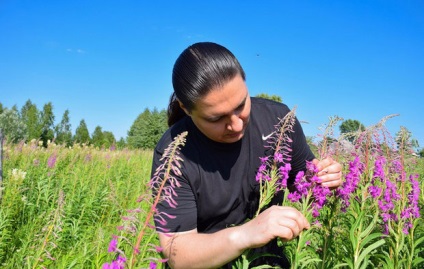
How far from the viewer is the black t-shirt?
2.38m

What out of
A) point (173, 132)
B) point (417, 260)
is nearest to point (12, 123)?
point (173, 132)

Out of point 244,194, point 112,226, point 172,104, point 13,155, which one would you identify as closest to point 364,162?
point 244,194

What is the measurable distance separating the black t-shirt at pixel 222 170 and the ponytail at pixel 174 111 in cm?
19

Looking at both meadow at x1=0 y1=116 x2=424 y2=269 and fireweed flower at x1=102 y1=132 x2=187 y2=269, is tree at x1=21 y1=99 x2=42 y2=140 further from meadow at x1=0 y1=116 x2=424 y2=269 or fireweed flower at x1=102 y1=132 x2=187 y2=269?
fireweed flower at x1=102 y1=132 x2=187 y2=269

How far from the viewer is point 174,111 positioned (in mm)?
2840

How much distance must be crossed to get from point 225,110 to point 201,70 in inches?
12.0

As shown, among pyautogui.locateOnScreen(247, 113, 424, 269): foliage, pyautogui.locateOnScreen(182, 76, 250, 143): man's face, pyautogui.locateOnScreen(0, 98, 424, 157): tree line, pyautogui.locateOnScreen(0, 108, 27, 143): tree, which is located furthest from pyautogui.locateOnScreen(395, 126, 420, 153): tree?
pyautogui.locateOnScreen(0, 108, 27, 143): tree

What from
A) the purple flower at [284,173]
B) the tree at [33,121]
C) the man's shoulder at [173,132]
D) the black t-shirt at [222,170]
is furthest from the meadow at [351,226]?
the tree at [33,121]

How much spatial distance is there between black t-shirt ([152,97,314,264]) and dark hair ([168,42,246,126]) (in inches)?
13.3

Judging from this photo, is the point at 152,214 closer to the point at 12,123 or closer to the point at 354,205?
the point at 354,205

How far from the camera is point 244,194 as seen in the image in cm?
249

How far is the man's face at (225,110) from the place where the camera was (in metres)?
2.01

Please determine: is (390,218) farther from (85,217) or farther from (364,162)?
(85,217)

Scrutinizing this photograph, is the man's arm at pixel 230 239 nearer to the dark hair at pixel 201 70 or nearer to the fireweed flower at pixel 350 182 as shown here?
the fireweed flower at pixel 350 182
